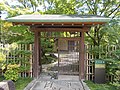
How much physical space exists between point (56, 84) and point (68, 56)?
218 cm

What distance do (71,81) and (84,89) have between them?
58.7 inches

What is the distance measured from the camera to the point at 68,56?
1021 centimetres

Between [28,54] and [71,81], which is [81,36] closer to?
[71,81]

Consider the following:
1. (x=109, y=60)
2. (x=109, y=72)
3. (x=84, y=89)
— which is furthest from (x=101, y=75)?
(x=84, y=89)

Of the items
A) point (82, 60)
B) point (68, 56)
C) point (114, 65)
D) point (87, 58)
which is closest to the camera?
point (114, 65)

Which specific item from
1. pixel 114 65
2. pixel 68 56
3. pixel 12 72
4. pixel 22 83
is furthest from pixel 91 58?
pixel 12 72

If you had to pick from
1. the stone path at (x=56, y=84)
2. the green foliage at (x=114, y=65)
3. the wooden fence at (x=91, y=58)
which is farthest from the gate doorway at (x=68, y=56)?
the green foliage at (x=114, y=65)

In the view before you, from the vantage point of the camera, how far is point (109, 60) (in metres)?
8.44

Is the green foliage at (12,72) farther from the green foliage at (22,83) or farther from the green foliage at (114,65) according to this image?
the green foliage at (114,65)

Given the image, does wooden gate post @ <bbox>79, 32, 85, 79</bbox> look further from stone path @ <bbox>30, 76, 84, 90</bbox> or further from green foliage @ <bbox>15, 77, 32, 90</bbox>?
green foliage @ <bbox>15, 77, 32, 90</bbox>

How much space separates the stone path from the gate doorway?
912mm

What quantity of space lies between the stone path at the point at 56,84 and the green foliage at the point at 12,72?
1.13 metres

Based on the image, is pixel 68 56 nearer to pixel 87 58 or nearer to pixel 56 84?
pixel 87 58

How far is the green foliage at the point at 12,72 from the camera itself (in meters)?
8.84
